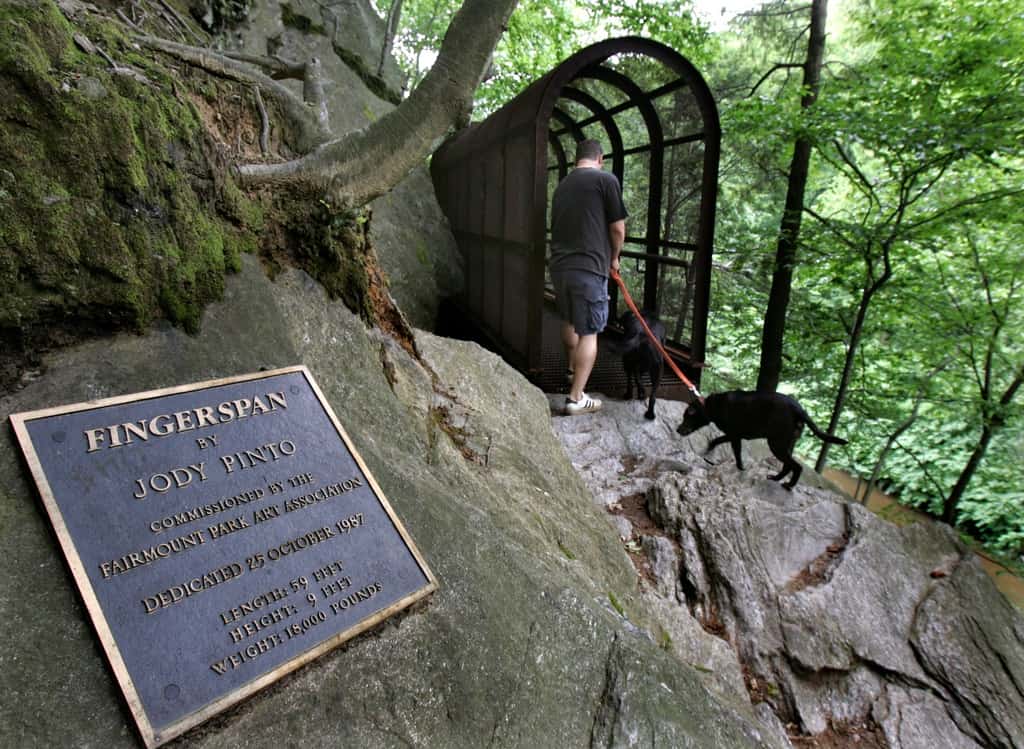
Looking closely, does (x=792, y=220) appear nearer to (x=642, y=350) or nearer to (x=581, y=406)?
(x=642, y=350)

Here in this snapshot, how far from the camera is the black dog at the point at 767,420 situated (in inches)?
213

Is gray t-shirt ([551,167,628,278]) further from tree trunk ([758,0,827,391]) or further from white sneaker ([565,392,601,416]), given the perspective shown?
tree trunk ([758,0,827,391])

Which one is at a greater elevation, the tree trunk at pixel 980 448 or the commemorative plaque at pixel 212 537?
the commemorative plaque at pixel 212 537

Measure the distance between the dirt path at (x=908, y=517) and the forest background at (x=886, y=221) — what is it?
0.40m

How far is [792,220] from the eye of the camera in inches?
346

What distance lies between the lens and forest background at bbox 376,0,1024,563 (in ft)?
21.5

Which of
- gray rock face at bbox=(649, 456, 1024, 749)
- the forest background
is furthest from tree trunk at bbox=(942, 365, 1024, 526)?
gray rock face at bbox=(649, 456, 1024, 749)

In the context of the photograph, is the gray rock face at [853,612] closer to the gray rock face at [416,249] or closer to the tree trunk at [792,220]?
the tree trunk at [792,220]

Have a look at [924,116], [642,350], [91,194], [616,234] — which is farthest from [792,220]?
[91,194]

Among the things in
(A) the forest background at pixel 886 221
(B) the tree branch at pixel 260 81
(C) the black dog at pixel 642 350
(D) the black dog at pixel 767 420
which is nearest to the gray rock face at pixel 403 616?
(B) the tree branch at pixel 260 81

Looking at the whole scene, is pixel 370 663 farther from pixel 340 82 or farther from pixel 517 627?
pixel 340 82

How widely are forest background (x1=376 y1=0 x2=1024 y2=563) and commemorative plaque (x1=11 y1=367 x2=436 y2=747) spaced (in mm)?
4534

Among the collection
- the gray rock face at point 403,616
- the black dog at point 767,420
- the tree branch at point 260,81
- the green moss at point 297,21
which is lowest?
the black dog at point 767,420

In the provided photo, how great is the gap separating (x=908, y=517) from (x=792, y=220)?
5.98 meters
